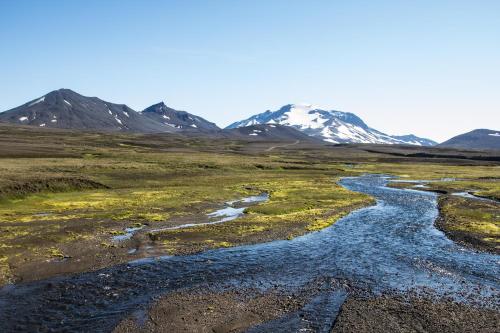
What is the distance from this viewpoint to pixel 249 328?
25.0m

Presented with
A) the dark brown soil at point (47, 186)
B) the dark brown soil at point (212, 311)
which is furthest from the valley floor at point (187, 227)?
the dark brown soil at point (47, 186)

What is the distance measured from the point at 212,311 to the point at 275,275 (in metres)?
8.83

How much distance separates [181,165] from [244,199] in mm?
49553

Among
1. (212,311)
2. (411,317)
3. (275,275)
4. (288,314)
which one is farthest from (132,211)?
(411,317)

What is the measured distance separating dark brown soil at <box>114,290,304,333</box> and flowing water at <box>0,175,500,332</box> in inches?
52.6

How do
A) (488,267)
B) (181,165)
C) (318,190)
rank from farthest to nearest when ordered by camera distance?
(181,165) → (318,190) → (488,267)

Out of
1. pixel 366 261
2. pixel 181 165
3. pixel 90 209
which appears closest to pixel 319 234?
pixel 366 261

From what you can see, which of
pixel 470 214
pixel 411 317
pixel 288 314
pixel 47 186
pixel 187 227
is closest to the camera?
pixel 411 317

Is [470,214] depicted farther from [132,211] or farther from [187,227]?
[132,211]

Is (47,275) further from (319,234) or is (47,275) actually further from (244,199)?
(244,199)

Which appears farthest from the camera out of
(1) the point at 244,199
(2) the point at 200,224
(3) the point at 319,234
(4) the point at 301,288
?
(1) the point at 244,199

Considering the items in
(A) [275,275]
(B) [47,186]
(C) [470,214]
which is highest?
(C) [470,214]

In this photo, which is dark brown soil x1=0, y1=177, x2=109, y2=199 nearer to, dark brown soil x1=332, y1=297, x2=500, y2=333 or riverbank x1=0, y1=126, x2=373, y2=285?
riverbank x1=0, y1=126, x2=373, y2=285

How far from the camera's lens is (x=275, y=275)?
115 ft
